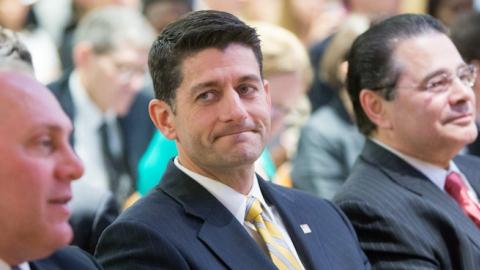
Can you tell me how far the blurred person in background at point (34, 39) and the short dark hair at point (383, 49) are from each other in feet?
9.93

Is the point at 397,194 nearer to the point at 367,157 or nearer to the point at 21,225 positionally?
the point at 367,157

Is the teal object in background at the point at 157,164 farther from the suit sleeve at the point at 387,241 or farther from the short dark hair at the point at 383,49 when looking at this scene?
the suit sleeve at the point at 387,241

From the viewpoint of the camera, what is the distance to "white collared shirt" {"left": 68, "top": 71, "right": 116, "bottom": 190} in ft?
17.1

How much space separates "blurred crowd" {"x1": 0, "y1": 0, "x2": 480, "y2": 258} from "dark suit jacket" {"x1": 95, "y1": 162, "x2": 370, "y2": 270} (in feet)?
1.92

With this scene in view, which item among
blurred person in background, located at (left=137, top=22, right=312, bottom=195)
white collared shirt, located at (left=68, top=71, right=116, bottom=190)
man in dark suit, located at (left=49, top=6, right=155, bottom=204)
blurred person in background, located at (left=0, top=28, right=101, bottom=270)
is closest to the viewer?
blurred person in background, located at (left=0, top=28, right=101, bottom=270)

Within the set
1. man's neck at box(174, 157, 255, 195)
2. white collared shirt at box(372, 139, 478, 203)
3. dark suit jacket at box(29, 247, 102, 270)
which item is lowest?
white collared shirt at box(372, 139, 478, 203)

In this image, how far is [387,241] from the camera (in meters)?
3.37

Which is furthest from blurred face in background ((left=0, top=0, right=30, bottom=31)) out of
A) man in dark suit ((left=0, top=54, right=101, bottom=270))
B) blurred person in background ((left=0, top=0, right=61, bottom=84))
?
man in dark suit ((left=0, top=54, right=101, bottom=270))

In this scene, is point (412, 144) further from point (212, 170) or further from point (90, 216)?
point (90, 216)

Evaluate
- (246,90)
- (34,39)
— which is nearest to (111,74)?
(34,39)

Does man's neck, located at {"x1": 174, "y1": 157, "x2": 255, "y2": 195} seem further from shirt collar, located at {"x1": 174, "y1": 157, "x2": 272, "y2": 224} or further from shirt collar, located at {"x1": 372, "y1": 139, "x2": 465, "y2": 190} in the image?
shirt collar, located at {"x1": 372, "y1": 139, "x2": 465, "y2": 190}

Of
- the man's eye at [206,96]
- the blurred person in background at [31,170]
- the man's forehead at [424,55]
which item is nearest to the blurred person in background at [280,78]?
the man's forehead at [424,55]

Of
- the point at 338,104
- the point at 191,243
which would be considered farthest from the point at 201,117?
the point at 338,104

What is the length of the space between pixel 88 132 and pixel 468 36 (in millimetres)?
1896
